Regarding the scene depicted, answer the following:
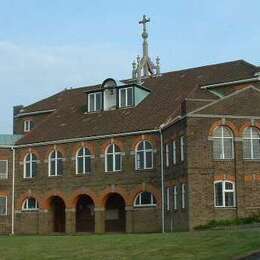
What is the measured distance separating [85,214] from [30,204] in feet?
14.7

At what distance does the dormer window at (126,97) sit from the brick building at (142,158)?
74mm

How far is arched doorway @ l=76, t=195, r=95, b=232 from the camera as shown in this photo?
166 ft

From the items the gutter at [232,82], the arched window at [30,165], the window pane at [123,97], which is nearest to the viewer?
the gutter at [232,82]

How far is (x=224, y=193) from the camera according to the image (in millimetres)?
40000

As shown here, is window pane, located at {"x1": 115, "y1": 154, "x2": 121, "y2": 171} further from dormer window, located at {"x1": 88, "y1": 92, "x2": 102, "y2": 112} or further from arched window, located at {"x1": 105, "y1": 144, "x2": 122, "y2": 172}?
dormer window, located at {"x1": 88, "y1": 92, "x2": 102, "y2": 112}

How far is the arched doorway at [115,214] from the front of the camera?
4894 centimetres

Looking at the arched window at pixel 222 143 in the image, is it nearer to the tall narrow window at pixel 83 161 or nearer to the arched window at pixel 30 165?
the tall narrow window at pixel 83 161

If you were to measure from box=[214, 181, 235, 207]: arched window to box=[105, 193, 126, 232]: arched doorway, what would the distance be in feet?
34.4

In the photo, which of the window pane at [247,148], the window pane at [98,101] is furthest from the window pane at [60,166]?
the window pane at [247,148]

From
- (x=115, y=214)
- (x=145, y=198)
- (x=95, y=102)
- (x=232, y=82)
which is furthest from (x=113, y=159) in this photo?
(x=232, y=82)

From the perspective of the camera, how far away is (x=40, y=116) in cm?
6091

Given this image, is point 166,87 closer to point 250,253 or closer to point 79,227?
point 79,227

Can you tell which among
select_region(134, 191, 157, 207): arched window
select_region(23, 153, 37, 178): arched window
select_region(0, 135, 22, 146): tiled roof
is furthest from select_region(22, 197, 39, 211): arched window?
select_region(134, 191, 157, 207): arched window

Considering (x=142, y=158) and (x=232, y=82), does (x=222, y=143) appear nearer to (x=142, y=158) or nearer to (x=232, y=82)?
(x=142, y=158)
